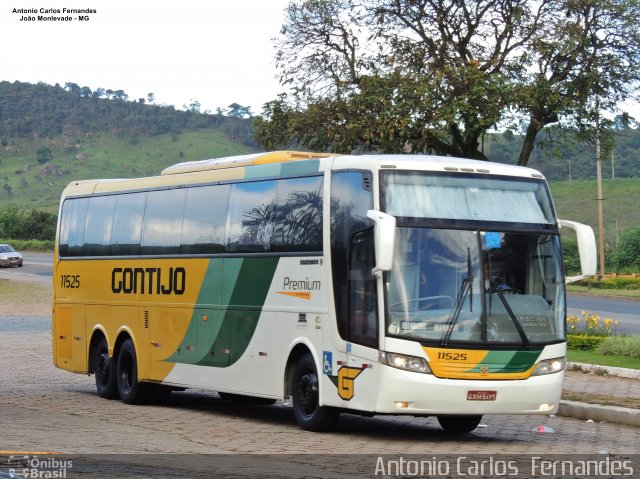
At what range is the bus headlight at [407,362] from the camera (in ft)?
44.4

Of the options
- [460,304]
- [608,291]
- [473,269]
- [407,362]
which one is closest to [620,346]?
[473,269]

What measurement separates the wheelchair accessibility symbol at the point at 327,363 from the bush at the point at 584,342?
495 inches

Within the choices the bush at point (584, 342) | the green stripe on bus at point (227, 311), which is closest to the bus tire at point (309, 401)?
the green stripe on bus at point (227, 311)

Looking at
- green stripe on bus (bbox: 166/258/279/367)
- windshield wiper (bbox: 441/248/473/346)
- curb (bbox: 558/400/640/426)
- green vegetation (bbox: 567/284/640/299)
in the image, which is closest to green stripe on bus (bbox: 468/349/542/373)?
windshield wiper (bbox: 441/248/473/346)

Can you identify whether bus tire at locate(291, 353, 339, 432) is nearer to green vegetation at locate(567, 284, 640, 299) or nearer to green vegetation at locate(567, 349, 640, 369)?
green vegetation at locate(567, 349, 640, 369)

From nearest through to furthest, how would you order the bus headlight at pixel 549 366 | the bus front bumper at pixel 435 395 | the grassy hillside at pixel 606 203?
the bus front bumper at pixel 435 395 < the bus headlight at pixel 549 366 < the grassy hillside at pixel 606 203

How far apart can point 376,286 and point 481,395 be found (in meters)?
1.66

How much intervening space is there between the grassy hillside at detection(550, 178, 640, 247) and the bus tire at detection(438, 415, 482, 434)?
85.9 metres

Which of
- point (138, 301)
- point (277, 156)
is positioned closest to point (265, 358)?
point (277, 156)

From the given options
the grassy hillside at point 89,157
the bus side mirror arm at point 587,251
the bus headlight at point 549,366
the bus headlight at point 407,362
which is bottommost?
the bus headlight at point 549,366

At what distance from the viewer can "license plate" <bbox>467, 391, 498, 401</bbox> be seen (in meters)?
13.6

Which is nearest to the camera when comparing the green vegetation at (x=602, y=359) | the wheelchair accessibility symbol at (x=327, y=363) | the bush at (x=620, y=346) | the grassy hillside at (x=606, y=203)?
the wheelchair accessibility symbol at (x=327, y=363)

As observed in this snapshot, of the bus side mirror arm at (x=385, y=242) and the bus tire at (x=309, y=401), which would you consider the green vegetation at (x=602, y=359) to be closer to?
→ the bus tire at (x=309, y=401)

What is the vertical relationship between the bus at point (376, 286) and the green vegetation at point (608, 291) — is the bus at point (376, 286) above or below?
above
